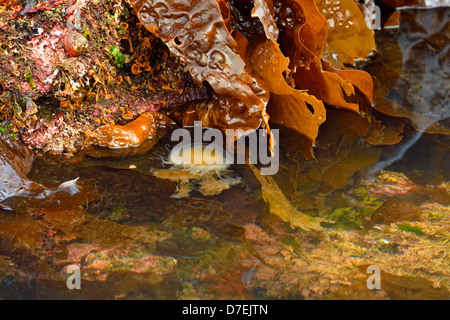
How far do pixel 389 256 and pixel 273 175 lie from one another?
68 centimetres

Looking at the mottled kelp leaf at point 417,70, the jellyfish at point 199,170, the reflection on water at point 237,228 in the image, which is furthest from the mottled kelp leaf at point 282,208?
the mottled kelp leaf at point 417,70

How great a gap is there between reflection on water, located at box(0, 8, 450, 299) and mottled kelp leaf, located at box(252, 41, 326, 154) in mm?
119

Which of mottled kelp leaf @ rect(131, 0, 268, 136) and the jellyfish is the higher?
mottled kelp leaf @ rect(131, 0, 268, 136)

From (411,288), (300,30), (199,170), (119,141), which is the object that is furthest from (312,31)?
(411,288)

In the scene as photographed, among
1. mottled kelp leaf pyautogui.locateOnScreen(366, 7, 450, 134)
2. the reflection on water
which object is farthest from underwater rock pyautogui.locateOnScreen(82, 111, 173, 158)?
mottled kelp leaf pyautogui.locateOnScreen(366, 7, 450, 134)

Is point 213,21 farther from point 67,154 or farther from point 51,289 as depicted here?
point 51,289

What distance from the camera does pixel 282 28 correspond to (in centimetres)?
239

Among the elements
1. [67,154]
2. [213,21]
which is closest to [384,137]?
[213,21]

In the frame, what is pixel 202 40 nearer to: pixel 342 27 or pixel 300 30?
pixel 300 30

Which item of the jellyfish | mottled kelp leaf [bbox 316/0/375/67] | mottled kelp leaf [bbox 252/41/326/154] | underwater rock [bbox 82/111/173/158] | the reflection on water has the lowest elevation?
A: the reflection on water

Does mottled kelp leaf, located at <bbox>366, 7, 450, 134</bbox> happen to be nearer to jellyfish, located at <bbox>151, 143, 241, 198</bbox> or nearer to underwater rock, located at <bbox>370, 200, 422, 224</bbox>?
underwater rock, located at <bbox>370, 200, 422, 224</bbox>

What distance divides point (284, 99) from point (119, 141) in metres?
0.90

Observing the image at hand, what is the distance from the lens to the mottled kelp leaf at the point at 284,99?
7.40 ft

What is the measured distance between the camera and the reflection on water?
1.51 meters
